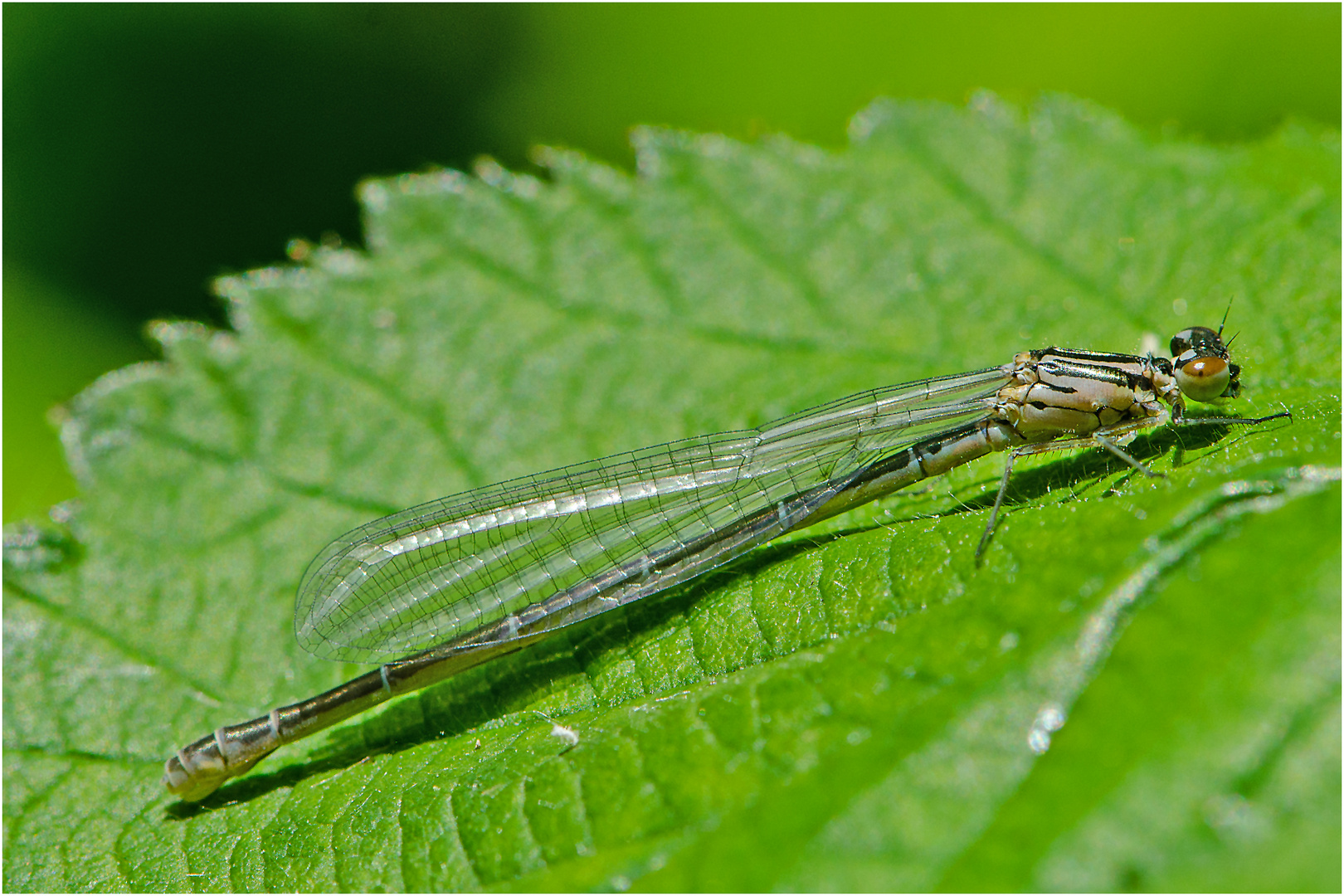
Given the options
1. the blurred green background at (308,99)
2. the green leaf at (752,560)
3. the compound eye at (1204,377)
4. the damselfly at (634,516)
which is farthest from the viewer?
the blurred green background at (308,99)

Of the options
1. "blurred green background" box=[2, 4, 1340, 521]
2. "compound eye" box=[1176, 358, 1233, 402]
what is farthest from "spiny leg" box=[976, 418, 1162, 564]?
"blurred green background" box=[2, 4, 1340, 521]

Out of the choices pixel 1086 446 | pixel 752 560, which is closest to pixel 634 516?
pixel 752 560

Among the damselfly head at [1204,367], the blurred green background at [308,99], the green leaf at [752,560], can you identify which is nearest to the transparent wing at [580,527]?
the green leaf at [752,560]

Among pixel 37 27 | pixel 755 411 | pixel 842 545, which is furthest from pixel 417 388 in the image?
pixel 37 27

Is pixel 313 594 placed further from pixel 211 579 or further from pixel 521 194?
pixel 521 194

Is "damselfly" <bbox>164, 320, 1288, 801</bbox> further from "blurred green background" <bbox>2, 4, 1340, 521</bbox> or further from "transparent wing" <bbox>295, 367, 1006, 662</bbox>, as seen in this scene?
"blurred green background" <bbox>2, 4, 1340, 521</bbox>

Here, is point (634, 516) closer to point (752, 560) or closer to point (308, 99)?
point (752, 560)

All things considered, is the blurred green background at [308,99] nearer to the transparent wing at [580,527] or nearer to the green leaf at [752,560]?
the green leaf at [752,560]
